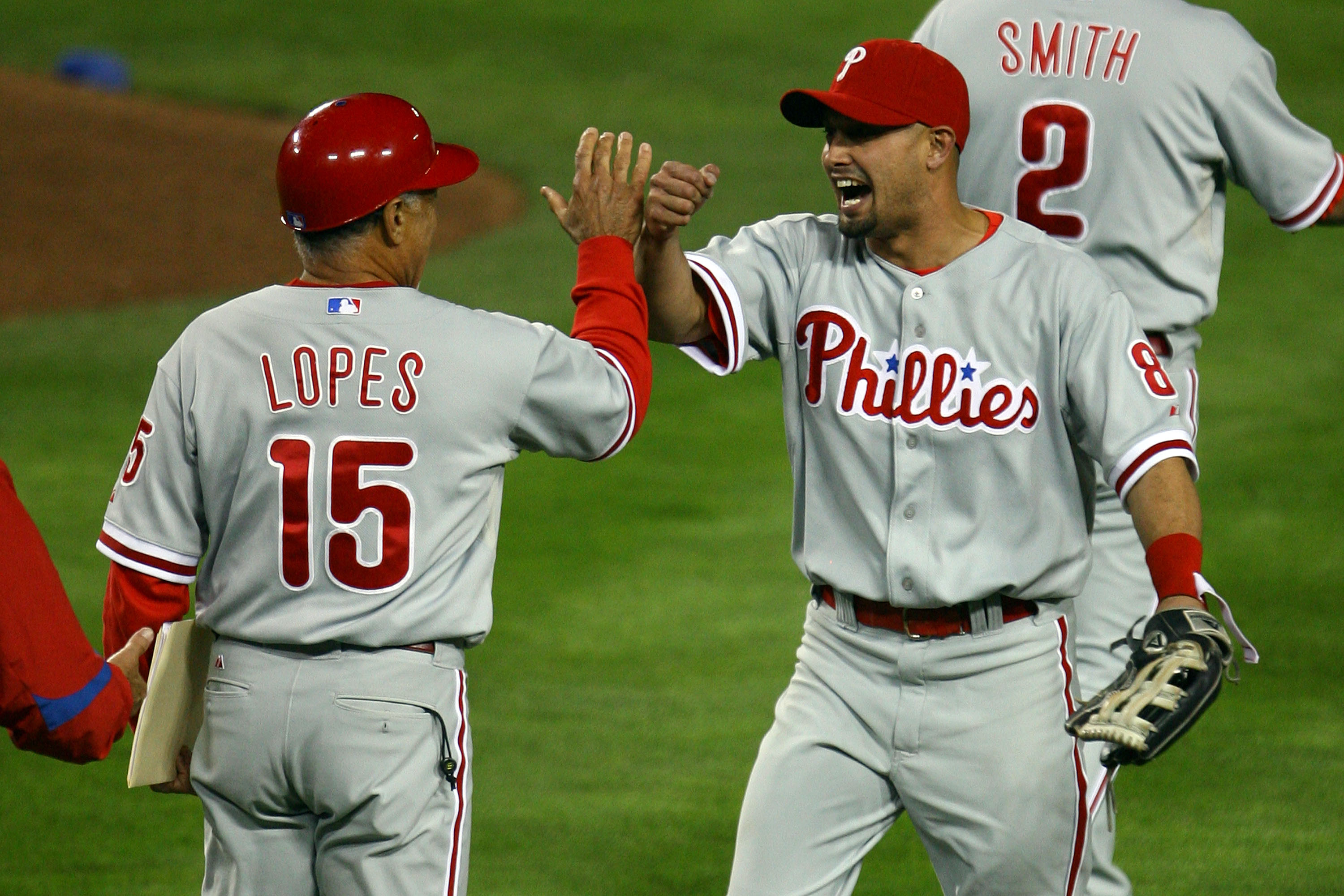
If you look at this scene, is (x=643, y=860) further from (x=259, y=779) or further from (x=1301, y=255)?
(x=1301, y=255)

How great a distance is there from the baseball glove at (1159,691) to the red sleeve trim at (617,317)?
0.97 m

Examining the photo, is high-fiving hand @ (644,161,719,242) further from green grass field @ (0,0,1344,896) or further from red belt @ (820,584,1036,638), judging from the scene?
green grass field @ (0,0,1344,896)

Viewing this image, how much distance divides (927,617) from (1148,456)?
521 mm

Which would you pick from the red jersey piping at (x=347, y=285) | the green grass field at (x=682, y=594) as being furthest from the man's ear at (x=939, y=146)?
the green grass field at (x=682, y=594)

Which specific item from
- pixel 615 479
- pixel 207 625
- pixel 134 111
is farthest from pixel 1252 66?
pixel 134 111

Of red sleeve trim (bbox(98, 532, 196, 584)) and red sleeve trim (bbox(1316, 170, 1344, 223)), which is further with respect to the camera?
red sleeve trim (bbox(1316, 170, 1344, 223))

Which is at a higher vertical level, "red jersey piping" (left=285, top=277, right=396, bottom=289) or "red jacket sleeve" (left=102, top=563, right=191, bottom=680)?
"red jersey piping" (left=285, top=277, right=396, bottom=289)

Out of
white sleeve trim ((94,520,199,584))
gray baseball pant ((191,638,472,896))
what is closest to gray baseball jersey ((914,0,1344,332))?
gray baseball pant ((191,638,472,896))

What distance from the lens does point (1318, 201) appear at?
4484 mm

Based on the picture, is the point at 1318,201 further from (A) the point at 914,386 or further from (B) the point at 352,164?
(B) the point at 352,164

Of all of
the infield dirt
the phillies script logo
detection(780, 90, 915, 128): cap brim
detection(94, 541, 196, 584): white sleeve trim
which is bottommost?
the infield dirt

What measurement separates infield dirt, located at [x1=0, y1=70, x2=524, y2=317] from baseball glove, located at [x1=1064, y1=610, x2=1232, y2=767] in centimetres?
1036

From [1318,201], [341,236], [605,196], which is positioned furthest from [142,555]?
[1318,201]

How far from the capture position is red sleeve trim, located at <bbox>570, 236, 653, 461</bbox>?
10.8ft
